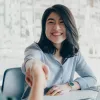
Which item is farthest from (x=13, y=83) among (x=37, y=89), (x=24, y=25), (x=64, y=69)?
(x=37, y=89)

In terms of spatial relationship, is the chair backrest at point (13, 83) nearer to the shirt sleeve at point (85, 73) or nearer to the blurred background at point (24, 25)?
the shirt sleeve at point (85, 73)

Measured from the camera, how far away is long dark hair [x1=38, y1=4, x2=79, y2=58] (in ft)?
3.93

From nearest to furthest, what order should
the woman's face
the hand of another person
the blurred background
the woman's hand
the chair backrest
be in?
the hand of another person, the woman's hand, the woman's face, the chair backrest, the blurred background

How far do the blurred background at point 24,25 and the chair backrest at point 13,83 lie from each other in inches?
18.8

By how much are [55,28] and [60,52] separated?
20 centimetres

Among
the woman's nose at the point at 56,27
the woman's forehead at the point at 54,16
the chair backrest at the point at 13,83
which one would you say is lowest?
the chair backrest at the point at 13,83

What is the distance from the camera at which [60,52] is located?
4.31ft

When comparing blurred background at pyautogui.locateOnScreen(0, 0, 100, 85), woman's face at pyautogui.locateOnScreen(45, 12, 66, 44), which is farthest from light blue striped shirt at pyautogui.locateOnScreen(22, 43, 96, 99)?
blurred background at pyautogui.locateOnScreen(0, 0, 100, 85)

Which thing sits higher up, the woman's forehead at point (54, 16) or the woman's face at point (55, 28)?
the woman's forehead at point (54, 16)

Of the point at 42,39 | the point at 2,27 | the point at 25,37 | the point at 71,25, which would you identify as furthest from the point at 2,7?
the point at 71,25

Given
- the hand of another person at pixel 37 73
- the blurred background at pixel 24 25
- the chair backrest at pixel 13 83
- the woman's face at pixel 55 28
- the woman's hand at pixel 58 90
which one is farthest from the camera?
the blurred background at pixel 24 25

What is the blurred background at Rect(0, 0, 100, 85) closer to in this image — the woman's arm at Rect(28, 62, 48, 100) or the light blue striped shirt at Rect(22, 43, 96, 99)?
the light blue striped shirt at Rect(22, 43, 96, 99)

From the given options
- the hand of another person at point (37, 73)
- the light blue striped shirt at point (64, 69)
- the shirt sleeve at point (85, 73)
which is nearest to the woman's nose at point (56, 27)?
the light blue striped shirt at point (64, 69)

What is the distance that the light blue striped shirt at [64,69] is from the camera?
123 cm
